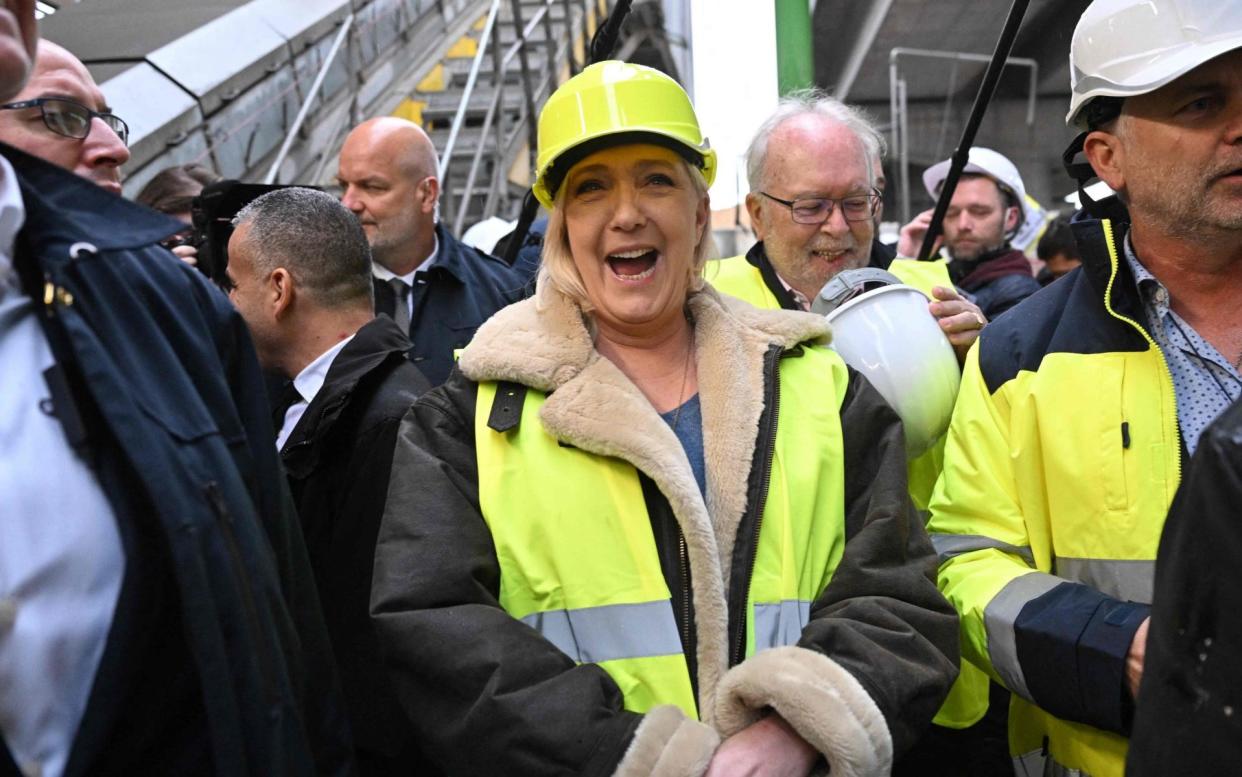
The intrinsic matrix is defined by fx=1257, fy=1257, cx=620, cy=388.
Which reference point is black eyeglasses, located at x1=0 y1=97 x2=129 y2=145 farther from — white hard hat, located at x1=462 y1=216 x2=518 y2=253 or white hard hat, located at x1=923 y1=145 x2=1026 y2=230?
white hard hat, located at x1=462 y1=216 x2=518 y2=253

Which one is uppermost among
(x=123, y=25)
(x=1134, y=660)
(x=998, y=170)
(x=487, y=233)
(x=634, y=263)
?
(x=123, y=25)

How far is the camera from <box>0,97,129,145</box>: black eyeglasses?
2992 millimetres

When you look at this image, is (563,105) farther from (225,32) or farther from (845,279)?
(225,32)

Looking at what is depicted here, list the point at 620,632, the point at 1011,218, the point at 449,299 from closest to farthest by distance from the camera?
1. the point at 620,632
2. the point at 449,299
3. the point at 1011,218

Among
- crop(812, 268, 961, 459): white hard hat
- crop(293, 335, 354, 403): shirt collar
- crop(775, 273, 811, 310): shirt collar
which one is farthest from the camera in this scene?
crop(775, 273, 811, 310): shirt collar

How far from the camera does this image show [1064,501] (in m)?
2.30

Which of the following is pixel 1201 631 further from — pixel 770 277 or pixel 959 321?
pixel 770 277

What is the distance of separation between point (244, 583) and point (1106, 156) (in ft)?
5.84

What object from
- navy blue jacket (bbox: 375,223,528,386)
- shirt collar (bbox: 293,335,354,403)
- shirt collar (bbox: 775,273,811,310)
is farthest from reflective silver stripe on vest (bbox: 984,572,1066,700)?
navy blue jacket (bbox: 375,223,528,386)

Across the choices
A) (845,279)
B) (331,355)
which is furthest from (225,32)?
(845,279)

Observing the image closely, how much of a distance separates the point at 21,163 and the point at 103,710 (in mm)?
771

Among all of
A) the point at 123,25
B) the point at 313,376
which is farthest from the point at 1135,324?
the point at 123,25

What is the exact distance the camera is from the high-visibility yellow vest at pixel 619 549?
2150mm

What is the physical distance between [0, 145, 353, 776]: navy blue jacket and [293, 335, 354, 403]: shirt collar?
1.34m
